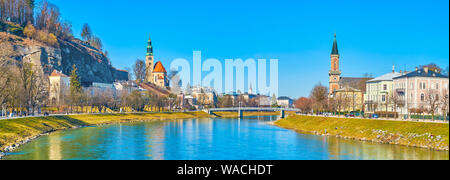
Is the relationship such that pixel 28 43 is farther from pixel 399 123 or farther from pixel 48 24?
pixel 399 123

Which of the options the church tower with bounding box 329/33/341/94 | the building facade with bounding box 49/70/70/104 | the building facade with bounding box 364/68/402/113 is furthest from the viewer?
the church tower with bounding box 329/33/341/94

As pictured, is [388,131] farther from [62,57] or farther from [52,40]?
[52,40]

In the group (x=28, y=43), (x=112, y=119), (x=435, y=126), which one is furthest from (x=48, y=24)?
(x=435, y=126)

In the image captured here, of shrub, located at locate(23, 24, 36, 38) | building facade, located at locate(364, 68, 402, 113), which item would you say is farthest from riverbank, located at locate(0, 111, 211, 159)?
building facade, located at locate(364, 68, 402, 113)

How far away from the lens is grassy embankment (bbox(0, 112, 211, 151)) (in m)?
52.5

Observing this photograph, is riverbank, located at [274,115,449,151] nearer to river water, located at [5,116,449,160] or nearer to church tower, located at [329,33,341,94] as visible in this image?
river water, located at [5,116,449,160]

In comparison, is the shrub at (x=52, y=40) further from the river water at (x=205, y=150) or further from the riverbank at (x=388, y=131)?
the riverbank at (x=388, y=131)

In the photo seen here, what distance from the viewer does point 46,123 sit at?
73.4m

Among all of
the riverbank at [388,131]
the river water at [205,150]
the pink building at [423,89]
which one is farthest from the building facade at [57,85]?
the pink building at [423,89]

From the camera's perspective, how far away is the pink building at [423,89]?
70.6 meters

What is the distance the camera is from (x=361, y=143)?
5494cm

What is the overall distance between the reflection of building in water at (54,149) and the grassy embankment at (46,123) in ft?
10.9

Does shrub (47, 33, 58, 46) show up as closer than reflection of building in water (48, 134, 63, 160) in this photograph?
No
